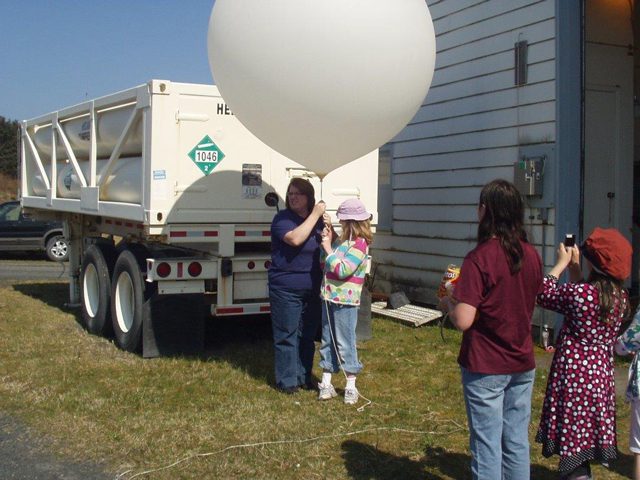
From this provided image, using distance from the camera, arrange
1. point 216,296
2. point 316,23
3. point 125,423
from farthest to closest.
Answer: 1. point 216,296
2. point 125,423
3. point 316,23

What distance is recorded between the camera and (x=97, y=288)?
29.9ft

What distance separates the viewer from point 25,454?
501cm

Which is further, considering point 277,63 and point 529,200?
point 529,200

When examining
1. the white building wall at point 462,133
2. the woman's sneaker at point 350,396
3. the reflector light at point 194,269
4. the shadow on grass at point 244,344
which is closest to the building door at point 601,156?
the white building wall at point 462,133

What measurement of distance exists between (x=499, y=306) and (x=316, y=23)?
7.04 ft

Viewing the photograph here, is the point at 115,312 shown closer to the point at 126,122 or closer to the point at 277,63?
the point at 126,122

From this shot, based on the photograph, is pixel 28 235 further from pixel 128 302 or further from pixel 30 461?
pixel 30 461

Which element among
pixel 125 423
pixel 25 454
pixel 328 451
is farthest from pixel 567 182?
pixel 25 454

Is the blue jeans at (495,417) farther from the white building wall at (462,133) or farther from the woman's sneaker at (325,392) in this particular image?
the white building wall at (462,133)

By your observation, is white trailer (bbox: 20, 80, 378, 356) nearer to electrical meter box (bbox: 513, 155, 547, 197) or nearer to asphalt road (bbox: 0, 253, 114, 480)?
electrical meter box (bbox: 513, 155, 547, 197)

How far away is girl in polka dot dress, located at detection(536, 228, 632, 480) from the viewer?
398 centimetres

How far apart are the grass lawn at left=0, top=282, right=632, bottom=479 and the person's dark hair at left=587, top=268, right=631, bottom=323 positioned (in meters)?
1.17

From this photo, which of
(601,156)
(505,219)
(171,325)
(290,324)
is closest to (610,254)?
(505,219)

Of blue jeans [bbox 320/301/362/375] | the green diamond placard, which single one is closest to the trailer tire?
the green diamond placard
